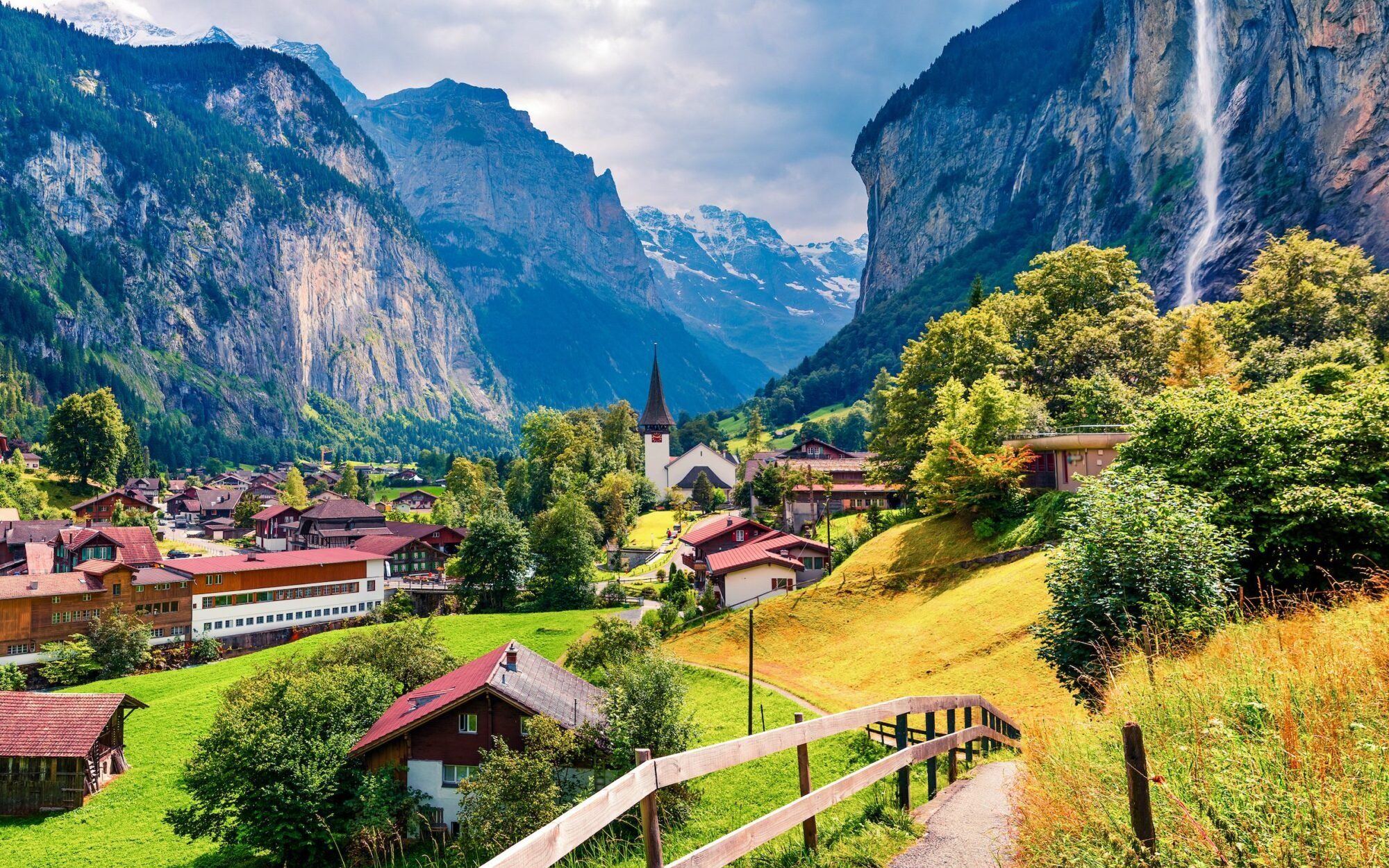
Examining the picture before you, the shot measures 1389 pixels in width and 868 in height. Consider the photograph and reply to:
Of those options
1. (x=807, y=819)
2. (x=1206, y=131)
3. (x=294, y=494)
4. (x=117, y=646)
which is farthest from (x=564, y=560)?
(x=1206, y=131)

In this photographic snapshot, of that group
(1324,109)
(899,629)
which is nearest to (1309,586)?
(899,629)

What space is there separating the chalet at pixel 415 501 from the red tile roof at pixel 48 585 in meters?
92.1

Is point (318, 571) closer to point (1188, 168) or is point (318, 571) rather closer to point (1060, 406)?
point (1060, 406)

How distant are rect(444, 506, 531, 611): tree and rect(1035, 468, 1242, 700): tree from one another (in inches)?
2427

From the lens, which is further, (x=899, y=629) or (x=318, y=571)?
(x=318, y=571)

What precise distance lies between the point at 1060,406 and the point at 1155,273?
263 ft

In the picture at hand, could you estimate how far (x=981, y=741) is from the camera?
16203 millimetres

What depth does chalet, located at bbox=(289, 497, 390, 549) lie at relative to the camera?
322 feet

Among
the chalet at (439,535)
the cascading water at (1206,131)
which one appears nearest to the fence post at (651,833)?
the chalet at (439,535)

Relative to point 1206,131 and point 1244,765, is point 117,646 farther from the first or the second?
point 1206,131

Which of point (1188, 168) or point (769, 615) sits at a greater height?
point (1188, 168)

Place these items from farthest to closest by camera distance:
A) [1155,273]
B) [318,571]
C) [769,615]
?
[1155,273] < [318,571] < [769,615]

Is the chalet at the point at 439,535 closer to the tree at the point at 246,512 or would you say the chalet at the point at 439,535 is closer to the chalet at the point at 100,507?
the tree at the point at 246,512

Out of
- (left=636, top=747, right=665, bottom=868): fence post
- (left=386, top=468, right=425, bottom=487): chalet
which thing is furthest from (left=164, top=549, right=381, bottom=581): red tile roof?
(left=386, top=468, right=425, bottom=487): chalet
